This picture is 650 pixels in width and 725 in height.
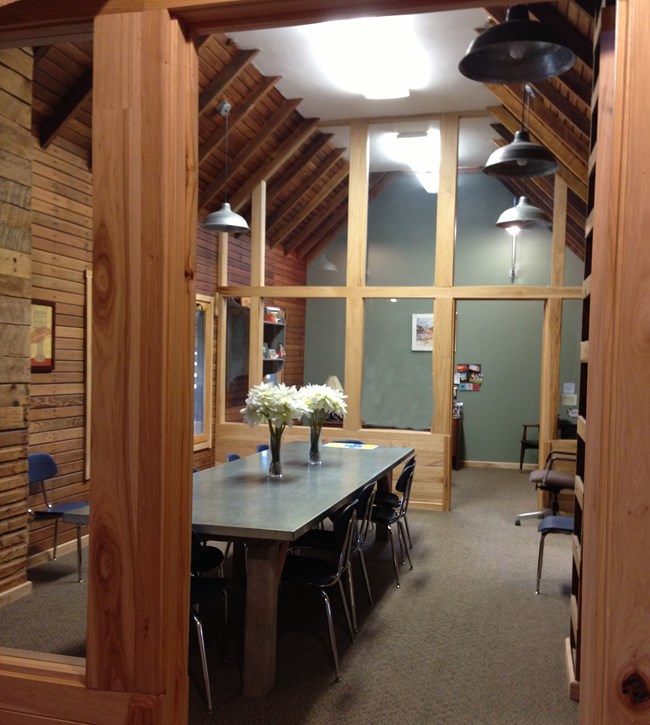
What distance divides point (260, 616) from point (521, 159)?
2.97 m

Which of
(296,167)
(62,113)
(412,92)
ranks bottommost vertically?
(62,113)

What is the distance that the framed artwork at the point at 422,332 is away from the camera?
7695 mm

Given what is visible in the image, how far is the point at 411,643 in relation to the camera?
354 centimetres

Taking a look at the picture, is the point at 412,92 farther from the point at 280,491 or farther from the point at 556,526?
the point at 280,491

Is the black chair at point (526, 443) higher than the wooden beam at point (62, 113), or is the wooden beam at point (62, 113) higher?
the wooden beam at point (62, 113)

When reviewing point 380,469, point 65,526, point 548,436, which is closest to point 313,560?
point 380,469

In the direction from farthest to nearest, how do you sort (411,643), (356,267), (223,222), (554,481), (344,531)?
(356,267) < (554,481) < (223,222) < (411,643) < (344,531)

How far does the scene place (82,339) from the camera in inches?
202

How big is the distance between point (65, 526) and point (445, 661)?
3187 mm

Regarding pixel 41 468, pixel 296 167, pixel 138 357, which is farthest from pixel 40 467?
pixel 296 167

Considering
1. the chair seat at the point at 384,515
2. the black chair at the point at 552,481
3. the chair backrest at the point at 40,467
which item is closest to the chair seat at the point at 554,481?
the black chair at the point at 552,481

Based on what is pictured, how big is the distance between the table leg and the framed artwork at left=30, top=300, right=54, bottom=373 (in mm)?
2583

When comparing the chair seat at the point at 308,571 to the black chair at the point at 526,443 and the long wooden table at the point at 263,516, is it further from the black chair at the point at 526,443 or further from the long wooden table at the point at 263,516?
the black chair at the point at 526,443

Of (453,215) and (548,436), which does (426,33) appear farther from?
(548,436)
